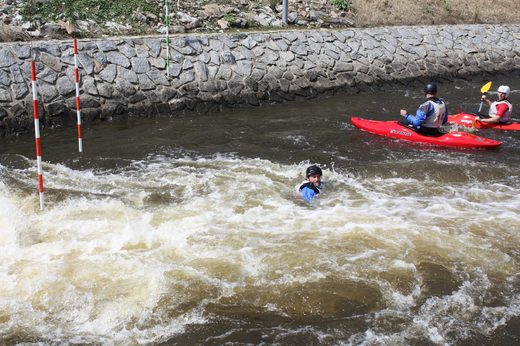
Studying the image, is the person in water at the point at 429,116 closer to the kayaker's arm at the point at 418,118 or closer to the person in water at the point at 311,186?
the kayaker's arm at the point at 418,118

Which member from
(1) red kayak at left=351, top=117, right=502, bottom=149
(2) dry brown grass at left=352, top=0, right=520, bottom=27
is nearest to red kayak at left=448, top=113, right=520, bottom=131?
(1) red kayak at left=351, top=117, right=502, bottom=149

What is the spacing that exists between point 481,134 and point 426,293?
21.8 ft

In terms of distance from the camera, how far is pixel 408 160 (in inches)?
348

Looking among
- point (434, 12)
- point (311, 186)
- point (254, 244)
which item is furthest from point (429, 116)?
point (434, 12)

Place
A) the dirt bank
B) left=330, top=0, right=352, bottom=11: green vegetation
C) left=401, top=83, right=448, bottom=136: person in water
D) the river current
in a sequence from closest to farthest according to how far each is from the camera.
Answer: the river current, left=401, top=83, right=448, bottom=136: person in water, the dirt bank, left=330, top=0, right=352, bottom=11: green vegetation

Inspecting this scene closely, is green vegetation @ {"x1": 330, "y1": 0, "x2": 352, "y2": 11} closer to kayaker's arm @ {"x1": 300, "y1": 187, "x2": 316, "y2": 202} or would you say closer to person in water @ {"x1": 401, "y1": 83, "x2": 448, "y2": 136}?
person in water @ {"x1": 401, "y1": 83, "x2": 448, "y2": 136}

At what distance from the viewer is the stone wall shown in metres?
9.94

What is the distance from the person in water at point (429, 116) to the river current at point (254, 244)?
346 mm

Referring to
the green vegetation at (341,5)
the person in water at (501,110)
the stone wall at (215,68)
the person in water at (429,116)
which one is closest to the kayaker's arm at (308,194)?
the person in water at (429,116)

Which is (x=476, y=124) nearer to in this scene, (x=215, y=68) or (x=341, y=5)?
(x=215, y=68)

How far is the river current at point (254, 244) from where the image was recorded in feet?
14.7

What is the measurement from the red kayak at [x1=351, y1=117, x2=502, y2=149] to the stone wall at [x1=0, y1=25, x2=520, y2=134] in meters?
3.12

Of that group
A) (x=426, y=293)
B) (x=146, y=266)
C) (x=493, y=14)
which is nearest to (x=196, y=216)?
(x=146, y=266)

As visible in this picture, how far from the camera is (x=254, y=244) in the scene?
19.0 ft
